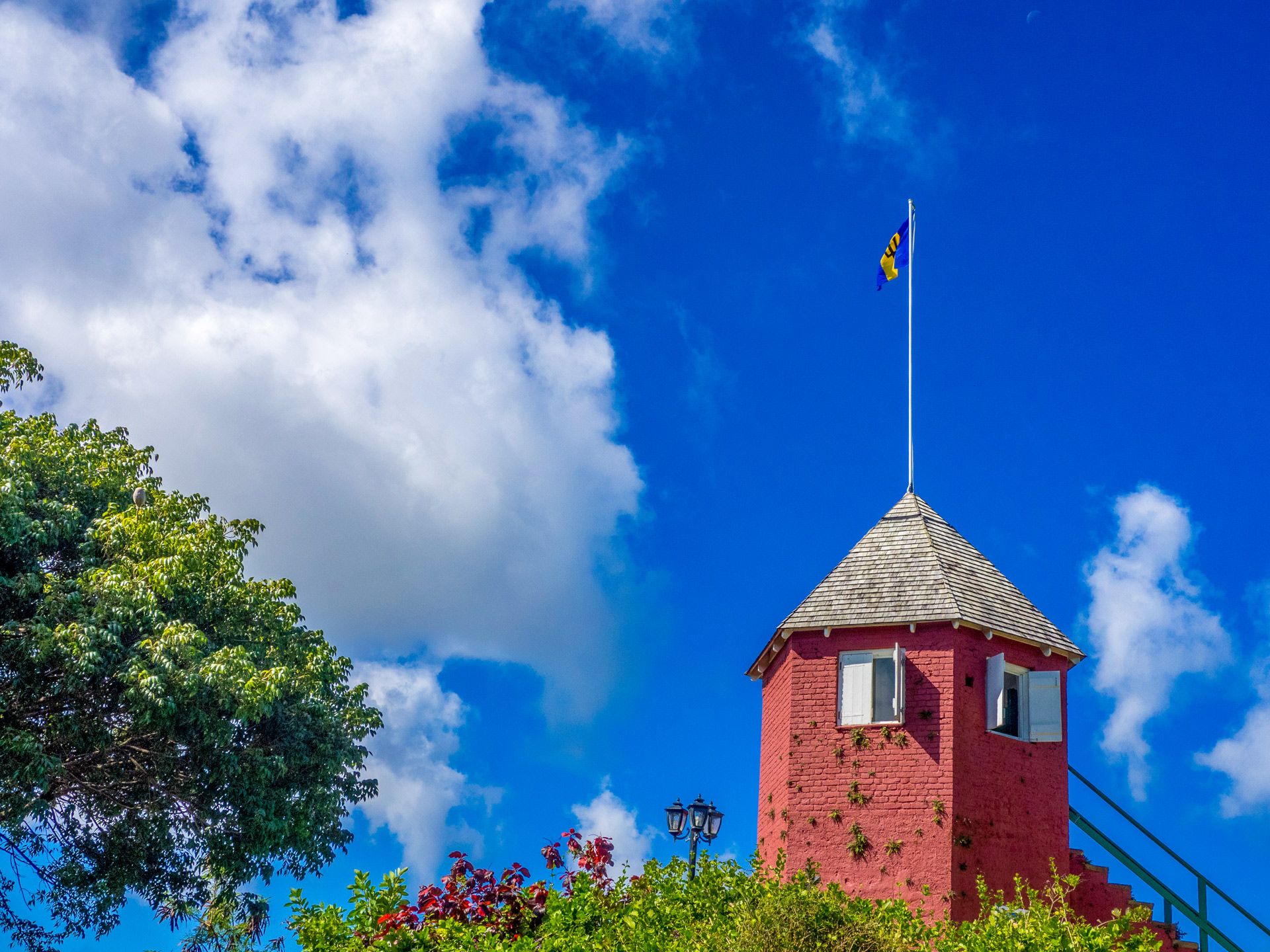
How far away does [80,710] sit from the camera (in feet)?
74.3

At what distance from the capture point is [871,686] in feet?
70.0

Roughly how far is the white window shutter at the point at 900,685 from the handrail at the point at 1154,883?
3.57m

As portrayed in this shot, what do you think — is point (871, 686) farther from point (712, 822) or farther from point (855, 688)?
point (712, 822)

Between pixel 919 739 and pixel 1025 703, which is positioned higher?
pixel 1025 703

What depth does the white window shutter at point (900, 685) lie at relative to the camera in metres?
20.7

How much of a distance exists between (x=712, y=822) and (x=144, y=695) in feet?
32.6

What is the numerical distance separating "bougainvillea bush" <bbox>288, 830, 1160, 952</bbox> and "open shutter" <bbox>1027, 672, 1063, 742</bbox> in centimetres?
517

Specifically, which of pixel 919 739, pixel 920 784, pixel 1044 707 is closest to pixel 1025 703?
pixel 1044 707

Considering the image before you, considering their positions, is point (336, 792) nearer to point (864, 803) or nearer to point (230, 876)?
point (230, 876)

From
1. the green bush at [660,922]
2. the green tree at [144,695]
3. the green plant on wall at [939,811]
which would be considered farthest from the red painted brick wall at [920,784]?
the green tree at [144,695]

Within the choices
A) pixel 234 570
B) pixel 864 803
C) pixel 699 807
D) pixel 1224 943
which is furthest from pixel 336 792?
pixel 1224 943

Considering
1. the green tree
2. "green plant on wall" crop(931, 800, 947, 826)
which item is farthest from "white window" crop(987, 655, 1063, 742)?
the green tree

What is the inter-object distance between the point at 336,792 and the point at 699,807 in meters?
9.56

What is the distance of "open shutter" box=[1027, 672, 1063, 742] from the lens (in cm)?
2119
